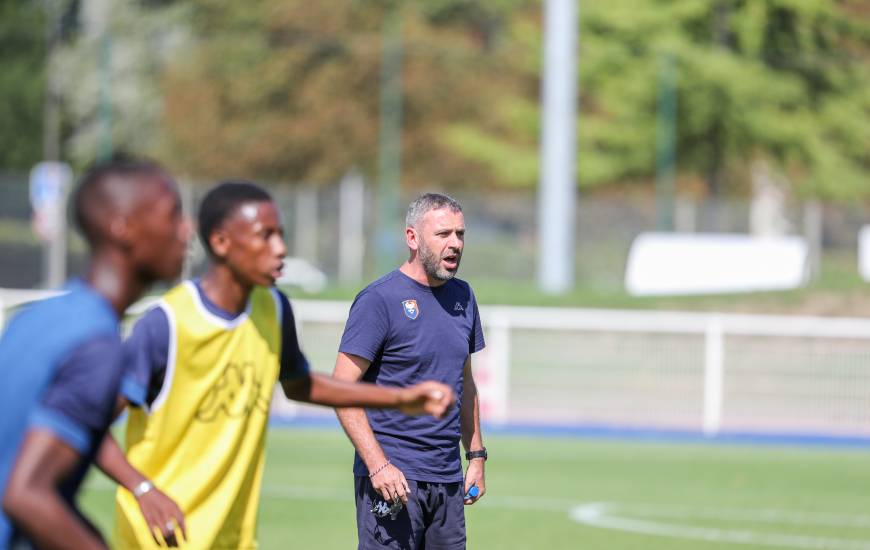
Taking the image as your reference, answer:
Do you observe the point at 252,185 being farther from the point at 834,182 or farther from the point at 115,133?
the point at 115,133

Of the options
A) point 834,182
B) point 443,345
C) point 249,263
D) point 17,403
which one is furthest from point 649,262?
point 17,403

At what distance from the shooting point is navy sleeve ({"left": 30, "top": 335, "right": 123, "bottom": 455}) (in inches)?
144

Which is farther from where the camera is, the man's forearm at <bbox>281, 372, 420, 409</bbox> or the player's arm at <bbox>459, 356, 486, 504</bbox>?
the player's arm at <bbox>459, 356, 486, 504</bbox>

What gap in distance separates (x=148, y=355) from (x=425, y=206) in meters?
1.93

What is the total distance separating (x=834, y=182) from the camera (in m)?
34.4

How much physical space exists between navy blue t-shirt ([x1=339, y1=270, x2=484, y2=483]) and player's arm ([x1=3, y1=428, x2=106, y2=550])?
3.10m

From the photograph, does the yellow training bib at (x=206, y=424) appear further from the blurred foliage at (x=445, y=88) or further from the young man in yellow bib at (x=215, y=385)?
the blurred foliage at (x=445, y=88)

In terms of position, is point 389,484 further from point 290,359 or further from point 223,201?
point 223,201

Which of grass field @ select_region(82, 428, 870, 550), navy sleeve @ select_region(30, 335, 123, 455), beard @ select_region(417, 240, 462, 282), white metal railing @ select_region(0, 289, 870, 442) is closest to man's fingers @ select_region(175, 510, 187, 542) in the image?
navy sleeve @ select_region(30, 335, 123, 455)

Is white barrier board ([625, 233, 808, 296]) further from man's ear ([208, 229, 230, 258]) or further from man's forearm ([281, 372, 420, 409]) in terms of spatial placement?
man's ear ([208, 229, 230, 258])

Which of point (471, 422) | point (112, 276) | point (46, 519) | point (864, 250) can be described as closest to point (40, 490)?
point (46, 519)

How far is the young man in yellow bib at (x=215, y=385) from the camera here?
530cm

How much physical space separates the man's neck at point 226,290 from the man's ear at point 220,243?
70 millimetres

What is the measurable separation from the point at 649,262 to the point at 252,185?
72.3 ft
